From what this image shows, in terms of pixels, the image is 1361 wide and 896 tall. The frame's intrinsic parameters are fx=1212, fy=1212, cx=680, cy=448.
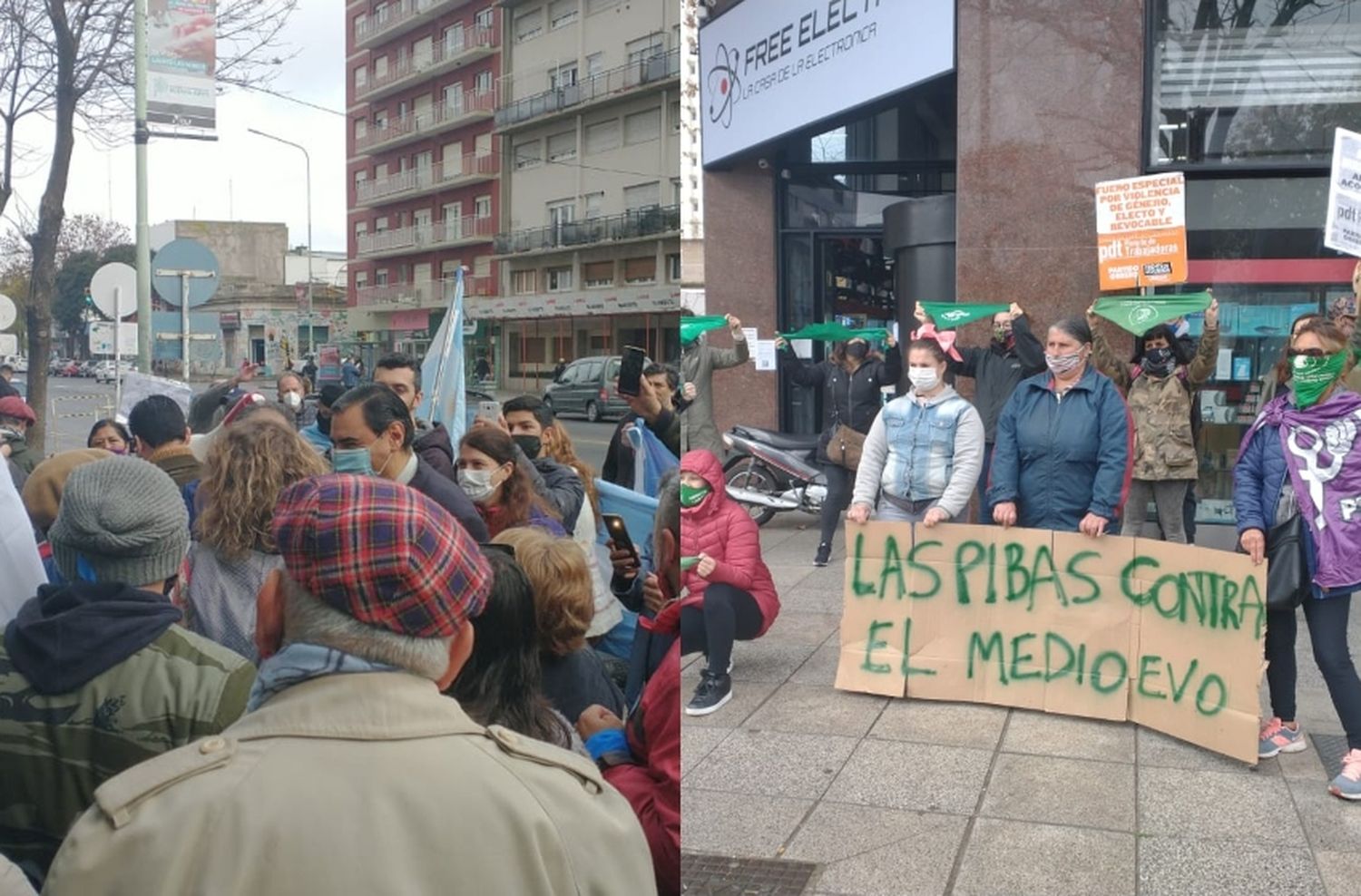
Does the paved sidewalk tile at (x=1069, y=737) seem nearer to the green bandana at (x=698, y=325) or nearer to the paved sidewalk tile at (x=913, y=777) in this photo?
the paved sidewalk tile at (x=913, y=777)

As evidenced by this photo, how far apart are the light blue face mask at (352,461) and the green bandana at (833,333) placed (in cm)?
56

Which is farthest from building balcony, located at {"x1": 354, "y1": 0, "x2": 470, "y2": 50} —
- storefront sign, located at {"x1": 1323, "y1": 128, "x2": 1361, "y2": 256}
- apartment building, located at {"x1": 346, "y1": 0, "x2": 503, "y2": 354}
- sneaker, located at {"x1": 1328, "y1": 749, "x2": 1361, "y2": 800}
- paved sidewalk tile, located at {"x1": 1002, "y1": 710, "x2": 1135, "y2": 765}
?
sneaker, located at {"x1": 1328, "y1": 749, "x2": 1361, "y2": 800}

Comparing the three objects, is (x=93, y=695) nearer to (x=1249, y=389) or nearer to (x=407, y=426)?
(x=407, y=426)

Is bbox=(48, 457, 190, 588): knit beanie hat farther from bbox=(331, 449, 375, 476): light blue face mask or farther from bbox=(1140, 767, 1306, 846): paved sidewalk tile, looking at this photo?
bbox=(1140, 767, 1306, 846): paved sidewalk tile

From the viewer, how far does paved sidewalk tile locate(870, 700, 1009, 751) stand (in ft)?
6.05

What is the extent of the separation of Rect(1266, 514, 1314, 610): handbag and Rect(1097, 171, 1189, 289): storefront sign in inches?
17.3

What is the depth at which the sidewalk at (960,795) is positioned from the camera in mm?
1627

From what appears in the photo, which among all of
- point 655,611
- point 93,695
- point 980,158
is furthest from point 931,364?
point 93,695

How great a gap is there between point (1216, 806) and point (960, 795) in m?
0.36

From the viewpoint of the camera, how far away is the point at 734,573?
1.55 m

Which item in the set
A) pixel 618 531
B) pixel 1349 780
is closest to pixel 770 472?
pixel 618 531

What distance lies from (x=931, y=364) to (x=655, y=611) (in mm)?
510

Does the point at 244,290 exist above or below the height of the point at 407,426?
above

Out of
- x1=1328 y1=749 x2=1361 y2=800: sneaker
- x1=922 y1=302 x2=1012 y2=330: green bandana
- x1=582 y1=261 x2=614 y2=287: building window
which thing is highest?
x1=582 y1=261 x2=614 y2=287: building window
